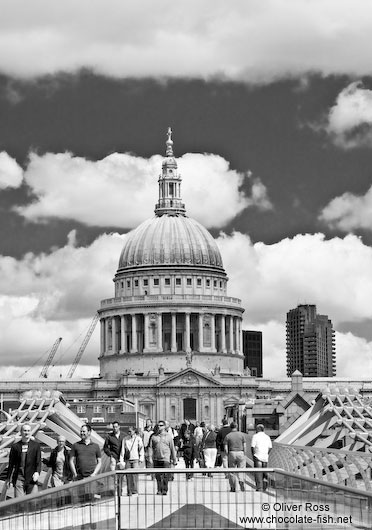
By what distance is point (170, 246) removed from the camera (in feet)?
636

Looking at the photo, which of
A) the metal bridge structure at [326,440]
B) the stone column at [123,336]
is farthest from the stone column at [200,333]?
the metal bridge structure at [326,440]

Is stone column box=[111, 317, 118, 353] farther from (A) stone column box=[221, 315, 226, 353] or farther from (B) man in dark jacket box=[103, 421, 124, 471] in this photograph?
(B) man in dark jacket box=[103, 421, 124, 471]

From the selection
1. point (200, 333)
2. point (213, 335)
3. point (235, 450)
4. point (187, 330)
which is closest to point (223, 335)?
point (213, 335)

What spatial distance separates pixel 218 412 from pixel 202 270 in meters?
24.1

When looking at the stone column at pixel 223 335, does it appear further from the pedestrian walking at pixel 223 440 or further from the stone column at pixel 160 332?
the pedestrian walking at pixel 223 440

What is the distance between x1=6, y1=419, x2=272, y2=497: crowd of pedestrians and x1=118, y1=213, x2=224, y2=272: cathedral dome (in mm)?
133101

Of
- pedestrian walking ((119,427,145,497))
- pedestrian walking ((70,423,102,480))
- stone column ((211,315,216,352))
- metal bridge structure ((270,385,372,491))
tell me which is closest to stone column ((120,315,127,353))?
stone column ((211,315,216,352))

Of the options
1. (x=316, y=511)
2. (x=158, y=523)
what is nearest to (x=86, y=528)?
(x=158, y=523)

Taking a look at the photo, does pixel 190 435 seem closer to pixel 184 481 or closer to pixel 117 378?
pixel 184 481

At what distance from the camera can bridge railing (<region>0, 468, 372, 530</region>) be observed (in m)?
19.4

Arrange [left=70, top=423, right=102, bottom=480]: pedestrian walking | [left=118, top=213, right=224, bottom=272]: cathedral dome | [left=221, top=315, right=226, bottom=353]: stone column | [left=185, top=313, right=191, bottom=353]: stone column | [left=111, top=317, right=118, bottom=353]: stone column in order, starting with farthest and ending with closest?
1. [left=118, top=213, right=224, bottom=272]: cathedral dome
2. [left=111, top=317, right=118, bottom=353]: stone column
3. [left=221, top=315, right=226, bottom=353]: stone column
4. [left=185, top=313, right=191, bottom=353]: stone column
5. [left=70, top=423, right=102, bottom=480]: pedestrian walking

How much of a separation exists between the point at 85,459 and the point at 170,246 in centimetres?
16270

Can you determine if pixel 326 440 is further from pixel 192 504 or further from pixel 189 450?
pixel 192 504

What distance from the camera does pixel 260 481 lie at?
24.6m
